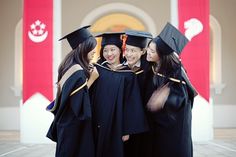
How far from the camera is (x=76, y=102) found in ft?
12.3

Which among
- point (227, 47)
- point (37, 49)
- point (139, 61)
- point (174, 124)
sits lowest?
point (174, 124)

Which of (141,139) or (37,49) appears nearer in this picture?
(141,139)

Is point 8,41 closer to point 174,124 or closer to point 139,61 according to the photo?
point 139,61

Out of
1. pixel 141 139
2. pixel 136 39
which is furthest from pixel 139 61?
pixel 141 139

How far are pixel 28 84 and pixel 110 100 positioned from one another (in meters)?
5.37

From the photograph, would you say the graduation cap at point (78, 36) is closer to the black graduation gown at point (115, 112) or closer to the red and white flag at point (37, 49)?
the black graduation gown at point (115, 112)

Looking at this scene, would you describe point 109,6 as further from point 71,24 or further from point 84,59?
point 84,59

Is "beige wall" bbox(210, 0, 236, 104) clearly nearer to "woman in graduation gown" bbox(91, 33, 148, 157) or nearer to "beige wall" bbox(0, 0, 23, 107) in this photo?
"beige wall" bbox(0, 0, 23, 107)

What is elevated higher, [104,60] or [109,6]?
[109,6]

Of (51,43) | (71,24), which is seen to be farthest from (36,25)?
(71,24)

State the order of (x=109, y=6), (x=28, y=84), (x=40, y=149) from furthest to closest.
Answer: (x=109, y=6) < (x=28, y=84) < (x=40, y=149)

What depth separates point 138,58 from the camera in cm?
407

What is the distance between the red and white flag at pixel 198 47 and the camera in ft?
28.8

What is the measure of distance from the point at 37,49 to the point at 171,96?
5631mm
